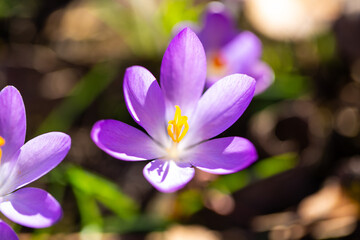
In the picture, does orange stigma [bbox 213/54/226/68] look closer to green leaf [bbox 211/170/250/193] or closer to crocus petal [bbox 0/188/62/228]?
green leaf [bbox 211/170/250/193]

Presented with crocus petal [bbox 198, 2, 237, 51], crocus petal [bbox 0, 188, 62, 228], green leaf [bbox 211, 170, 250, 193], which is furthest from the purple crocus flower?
crocus petal [bbox 198, 2, 237, 51]

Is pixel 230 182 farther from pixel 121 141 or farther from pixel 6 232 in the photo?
pixel 6 232

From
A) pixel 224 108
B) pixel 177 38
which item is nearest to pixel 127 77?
pixel 177 38

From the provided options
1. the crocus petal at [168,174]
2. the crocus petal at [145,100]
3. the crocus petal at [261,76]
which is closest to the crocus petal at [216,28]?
the crocus petal at [261,76]

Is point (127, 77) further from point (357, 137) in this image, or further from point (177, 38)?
point (357, 137)

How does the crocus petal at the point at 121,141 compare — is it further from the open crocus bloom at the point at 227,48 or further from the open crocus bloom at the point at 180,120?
the open crocus bloom at the point at 227,48

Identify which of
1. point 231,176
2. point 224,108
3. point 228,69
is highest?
point 228,69
